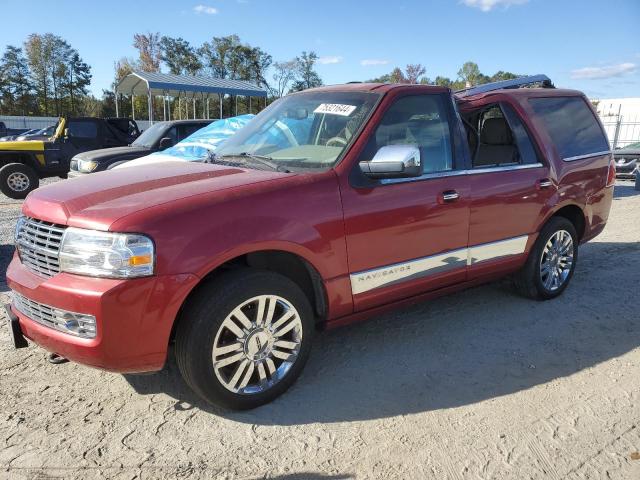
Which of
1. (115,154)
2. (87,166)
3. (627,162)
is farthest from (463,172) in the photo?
(627,162)

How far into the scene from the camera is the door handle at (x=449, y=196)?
3.71 meters

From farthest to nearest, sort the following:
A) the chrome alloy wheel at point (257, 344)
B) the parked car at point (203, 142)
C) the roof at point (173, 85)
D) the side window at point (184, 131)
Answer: the roof at point (173, 85), the side window at point (184, 131), the parked car at point (203, 142), the chrome alloy wheel at point (257, 344)

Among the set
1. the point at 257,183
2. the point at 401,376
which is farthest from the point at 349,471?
the point at 257,183

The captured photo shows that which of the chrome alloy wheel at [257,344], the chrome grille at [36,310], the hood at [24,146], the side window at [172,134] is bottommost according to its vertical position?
the chrome alloy wheel at [257,344]

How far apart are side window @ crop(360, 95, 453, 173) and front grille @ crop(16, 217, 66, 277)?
204cm

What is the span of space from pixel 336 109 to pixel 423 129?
67 centimetres

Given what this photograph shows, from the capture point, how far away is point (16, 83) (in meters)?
57.8

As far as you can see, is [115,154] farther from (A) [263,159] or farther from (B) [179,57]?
(B) [179,57]

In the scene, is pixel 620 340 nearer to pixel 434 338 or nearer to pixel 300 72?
pixel 434 338

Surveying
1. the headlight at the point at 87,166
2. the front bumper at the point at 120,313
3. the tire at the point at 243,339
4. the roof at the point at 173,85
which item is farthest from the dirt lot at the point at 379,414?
the roof at the point at 173,85

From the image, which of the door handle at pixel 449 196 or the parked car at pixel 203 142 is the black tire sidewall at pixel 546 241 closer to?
the door handle at pixel 449 196

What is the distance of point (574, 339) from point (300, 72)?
51.4 meters

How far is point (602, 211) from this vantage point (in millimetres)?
5289

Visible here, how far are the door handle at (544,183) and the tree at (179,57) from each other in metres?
57.0
